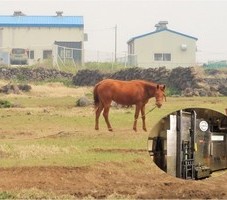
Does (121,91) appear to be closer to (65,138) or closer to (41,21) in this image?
(65,138)

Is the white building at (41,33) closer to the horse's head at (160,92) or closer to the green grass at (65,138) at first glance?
the green grass at (65,138)

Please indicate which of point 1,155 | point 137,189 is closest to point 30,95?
point 1,155

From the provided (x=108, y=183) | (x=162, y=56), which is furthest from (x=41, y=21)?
(x=108, y=183)

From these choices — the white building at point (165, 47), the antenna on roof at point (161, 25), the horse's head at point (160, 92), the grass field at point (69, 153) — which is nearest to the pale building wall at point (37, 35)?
the white building at point (165, 47)

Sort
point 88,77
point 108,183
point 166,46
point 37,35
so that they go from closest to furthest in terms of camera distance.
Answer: point 108,183 → point 88,77 → point 37,35 → point 166,46

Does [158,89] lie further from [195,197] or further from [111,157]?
[195,197]

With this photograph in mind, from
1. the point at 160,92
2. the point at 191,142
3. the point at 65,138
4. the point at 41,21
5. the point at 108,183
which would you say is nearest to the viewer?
the point at 191,142

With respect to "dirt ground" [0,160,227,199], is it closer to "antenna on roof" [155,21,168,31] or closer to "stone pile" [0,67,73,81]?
"stone pile" [0,67,73,81]

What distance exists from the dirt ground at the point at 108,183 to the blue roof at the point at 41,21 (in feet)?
194

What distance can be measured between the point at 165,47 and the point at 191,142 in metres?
66.1

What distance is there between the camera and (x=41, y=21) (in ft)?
234

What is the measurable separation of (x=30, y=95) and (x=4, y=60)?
83.7 feet

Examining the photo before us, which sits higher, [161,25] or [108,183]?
[161,25]

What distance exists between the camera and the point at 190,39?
70125mm
